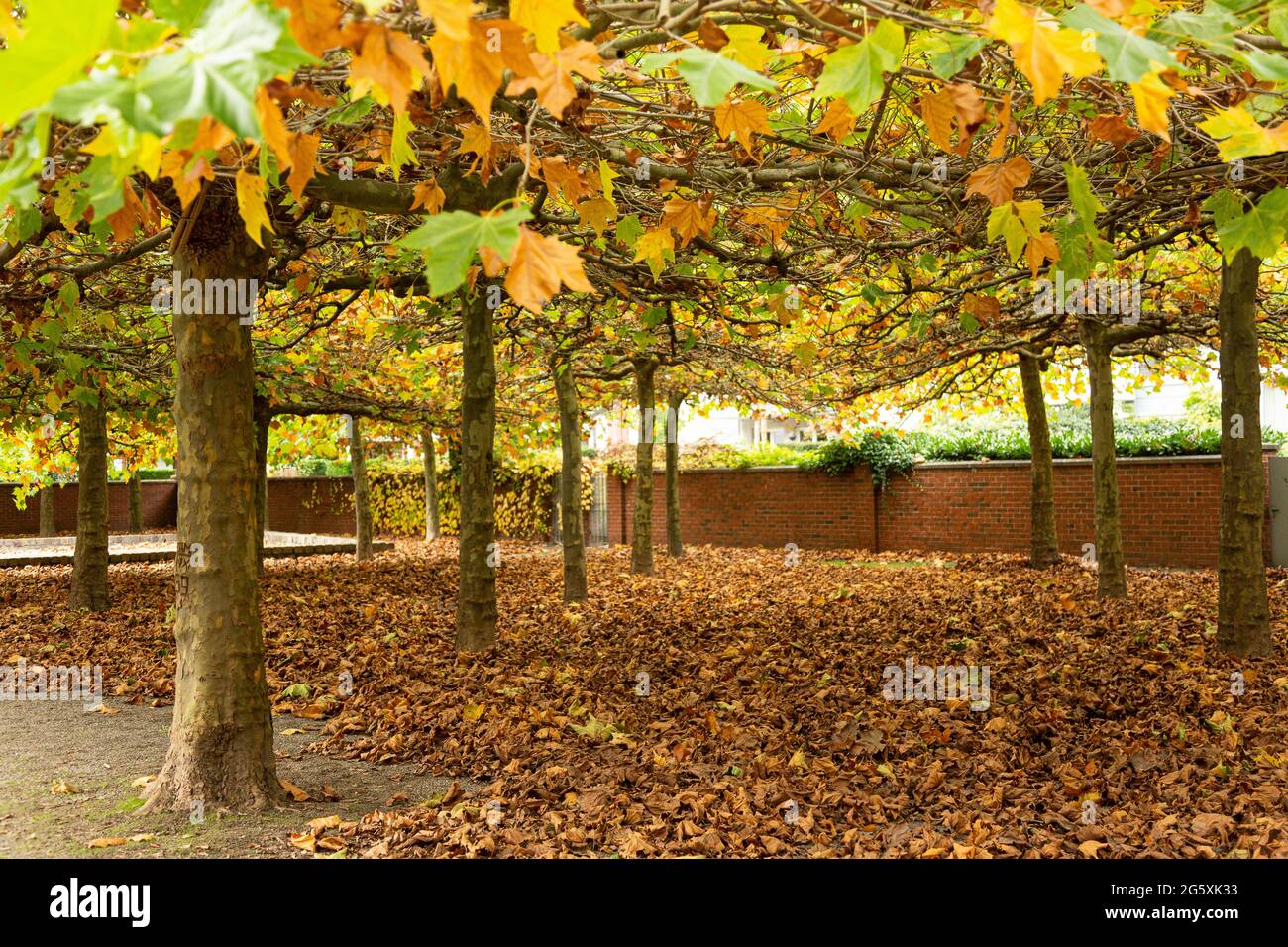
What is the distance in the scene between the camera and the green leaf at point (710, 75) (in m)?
1.90

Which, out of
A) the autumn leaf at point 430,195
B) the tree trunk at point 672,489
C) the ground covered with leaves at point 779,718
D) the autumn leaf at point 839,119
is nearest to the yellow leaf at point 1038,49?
the autumn leaf at point 839,119

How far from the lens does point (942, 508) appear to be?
1853 centimetres

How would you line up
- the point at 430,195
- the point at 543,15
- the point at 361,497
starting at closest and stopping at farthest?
the point at 543,15 → the point at 430,195 → the point at 361,497

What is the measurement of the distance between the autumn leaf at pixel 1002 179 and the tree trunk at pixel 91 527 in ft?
36.1

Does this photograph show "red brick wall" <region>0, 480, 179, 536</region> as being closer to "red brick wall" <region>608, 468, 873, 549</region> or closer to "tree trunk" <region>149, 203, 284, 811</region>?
"red brick wall" <region>608, 468, 873, 549</region>

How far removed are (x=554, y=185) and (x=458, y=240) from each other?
2.12 metres

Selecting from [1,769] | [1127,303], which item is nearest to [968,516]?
[1127,303]

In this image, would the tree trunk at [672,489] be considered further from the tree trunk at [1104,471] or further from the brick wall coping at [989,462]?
the tree trunk at [1104,471]

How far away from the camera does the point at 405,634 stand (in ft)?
30.1

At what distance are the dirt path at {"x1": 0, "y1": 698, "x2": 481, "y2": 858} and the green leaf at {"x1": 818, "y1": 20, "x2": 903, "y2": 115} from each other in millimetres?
3719

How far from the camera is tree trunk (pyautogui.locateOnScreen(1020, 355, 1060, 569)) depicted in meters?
13.7

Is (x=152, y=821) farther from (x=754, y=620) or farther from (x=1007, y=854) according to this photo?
(x=754, y=620)

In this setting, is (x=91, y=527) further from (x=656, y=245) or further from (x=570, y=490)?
(x=656, y=245)

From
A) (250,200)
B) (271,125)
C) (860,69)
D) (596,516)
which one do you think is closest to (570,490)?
(250,200)
